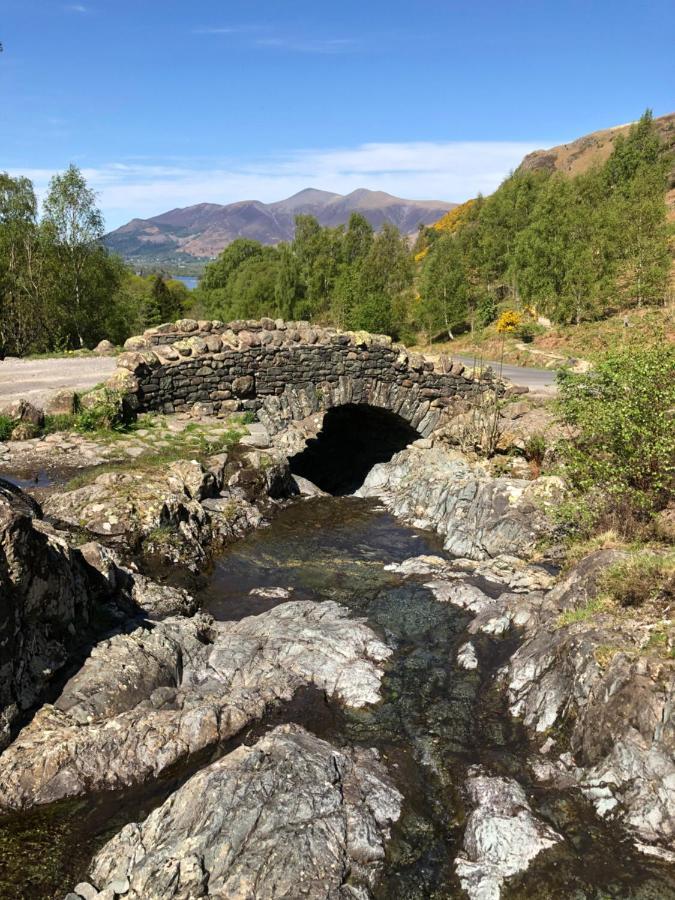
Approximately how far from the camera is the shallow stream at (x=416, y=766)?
5238 millimetres

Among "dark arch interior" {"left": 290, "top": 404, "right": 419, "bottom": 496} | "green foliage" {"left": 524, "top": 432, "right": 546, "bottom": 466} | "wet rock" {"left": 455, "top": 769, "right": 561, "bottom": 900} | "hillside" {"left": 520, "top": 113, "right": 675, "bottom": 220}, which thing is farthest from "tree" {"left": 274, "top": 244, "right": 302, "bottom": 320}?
"hillside" {"left": 520, "top": 113, "right": 675, "bottom": 220}

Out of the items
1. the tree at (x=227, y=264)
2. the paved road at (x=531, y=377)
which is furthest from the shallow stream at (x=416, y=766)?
the tree at (x=227, y=264)

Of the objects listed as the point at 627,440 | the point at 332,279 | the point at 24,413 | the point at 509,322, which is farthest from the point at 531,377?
the point at 332,279

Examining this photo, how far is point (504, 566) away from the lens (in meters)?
12.1

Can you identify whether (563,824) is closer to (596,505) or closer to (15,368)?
(596,505)

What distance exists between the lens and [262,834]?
17.4 ft

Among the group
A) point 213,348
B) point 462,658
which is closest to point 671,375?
point 462,658

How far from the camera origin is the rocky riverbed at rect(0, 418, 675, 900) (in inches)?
207

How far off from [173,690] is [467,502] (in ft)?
29.7

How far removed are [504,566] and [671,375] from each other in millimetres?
4706

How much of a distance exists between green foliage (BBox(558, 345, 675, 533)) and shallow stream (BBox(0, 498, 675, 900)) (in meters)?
2.74

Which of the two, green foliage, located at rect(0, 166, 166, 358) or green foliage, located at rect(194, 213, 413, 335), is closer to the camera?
green foliage, located at rect(0, 166, 166, 358)

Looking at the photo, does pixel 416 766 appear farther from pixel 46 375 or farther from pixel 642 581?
pixel 46 375

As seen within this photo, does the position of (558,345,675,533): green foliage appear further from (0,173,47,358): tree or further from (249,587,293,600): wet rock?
(0,173,47,358): tree
